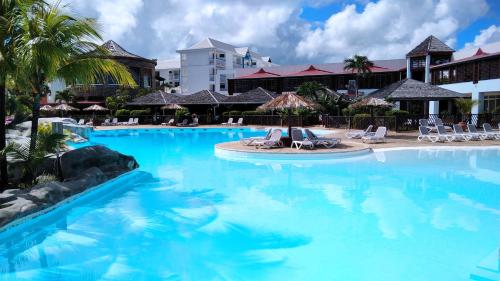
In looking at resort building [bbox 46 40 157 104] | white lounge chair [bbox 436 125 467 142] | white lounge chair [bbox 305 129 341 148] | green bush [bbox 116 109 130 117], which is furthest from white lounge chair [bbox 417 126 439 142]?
resort building [bbox 46 40 157 104]

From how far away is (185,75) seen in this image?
60.4 m

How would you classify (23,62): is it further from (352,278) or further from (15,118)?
(15,118)

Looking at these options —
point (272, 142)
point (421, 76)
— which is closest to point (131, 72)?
point (421, 76)

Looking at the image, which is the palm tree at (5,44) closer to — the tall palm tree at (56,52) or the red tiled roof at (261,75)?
the tall palm tree at (56,52)

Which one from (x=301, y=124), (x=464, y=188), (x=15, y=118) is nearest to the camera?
(x=464, y=188)

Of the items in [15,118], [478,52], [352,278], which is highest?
[478,52]

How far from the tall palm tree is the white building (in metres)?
45.4

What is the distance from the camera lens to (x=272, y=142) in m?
16.6

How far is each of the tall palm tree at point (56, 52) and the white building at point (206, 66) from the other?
149ft

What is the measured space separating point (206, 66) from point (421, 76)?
28559 millimetres

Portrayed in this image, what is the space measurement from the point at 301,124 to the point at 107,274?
86.0 feet

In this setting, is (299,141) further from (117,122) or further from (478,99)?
(117,122)

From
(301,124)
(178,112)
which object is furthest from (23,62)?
(178,112)

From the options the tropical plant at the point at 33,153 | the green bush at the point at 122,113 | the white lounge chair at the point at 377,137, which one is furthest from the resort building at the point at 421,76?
the tropical plant at the point at 33,153
